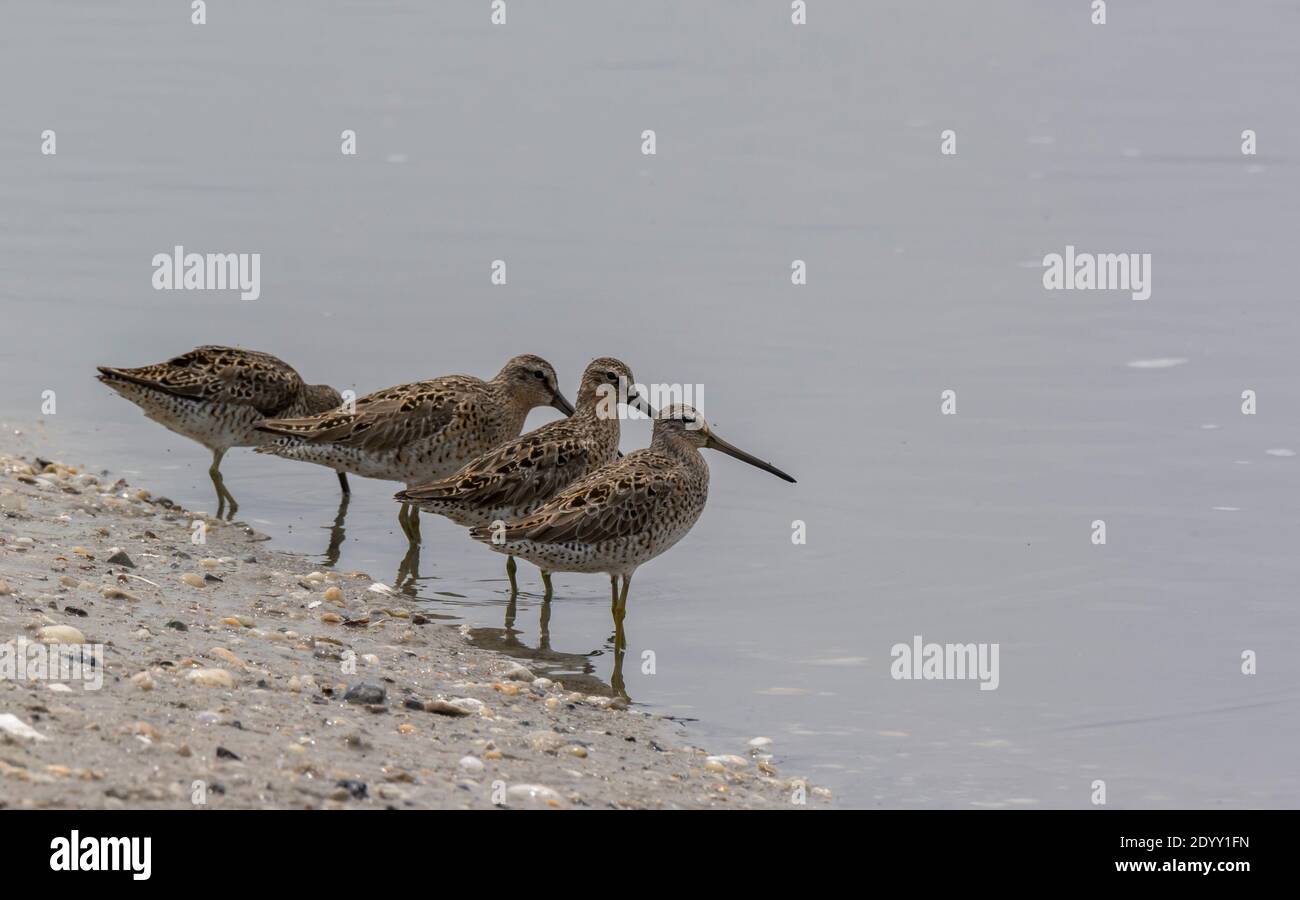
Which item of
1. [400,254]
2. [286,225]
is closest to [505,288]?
[400,254]

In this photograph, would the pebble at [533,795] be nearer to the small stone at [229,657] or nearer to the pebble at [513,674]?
the small stone at [229,657]

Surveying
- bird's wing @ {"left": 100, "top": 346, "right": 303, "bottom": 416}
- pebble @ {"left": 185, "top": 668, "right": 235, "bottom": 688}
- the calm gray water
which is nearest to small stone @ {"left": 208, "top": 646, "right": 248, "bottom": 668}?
pebble @ {"left": 185, "top": 668, "right": 235, "bottom": 688}

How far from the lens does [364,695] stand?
7.75 m

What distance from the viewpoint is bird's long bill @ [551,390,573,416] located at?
479 inches

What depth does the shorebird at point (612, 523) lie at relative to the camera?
9680mm

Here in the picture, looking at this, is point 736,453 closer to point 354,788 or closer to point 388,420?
point 388,420

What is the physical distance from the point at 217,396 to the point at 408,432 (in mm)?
1566

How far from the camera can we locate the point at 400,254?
671 inches

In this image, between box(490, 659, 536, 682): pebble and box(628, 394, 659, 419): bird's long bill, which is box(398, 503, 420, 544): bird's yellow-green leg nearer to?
box(628, 394, 659, 419): bird's long bill

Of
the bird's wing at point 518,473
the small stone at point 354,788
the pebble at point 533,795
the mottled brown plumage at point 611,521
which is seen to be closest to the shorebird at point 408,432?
the bird's wing at point 518,473

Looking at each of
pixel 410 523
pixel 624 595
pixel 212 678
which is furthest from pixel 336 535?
pixel 212 678

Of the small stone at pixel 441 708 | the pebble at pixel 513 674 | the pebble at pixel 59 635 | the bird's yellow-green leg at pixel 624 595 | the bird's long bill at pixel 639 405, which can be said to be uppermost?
the bird's long bill at pixel 639 405

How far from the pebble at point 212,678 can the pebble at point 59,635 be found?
1.82 ft

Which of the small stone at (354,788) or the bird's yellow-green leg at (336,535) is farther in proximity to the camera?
the bird's yellow-green leg at (336,535)
